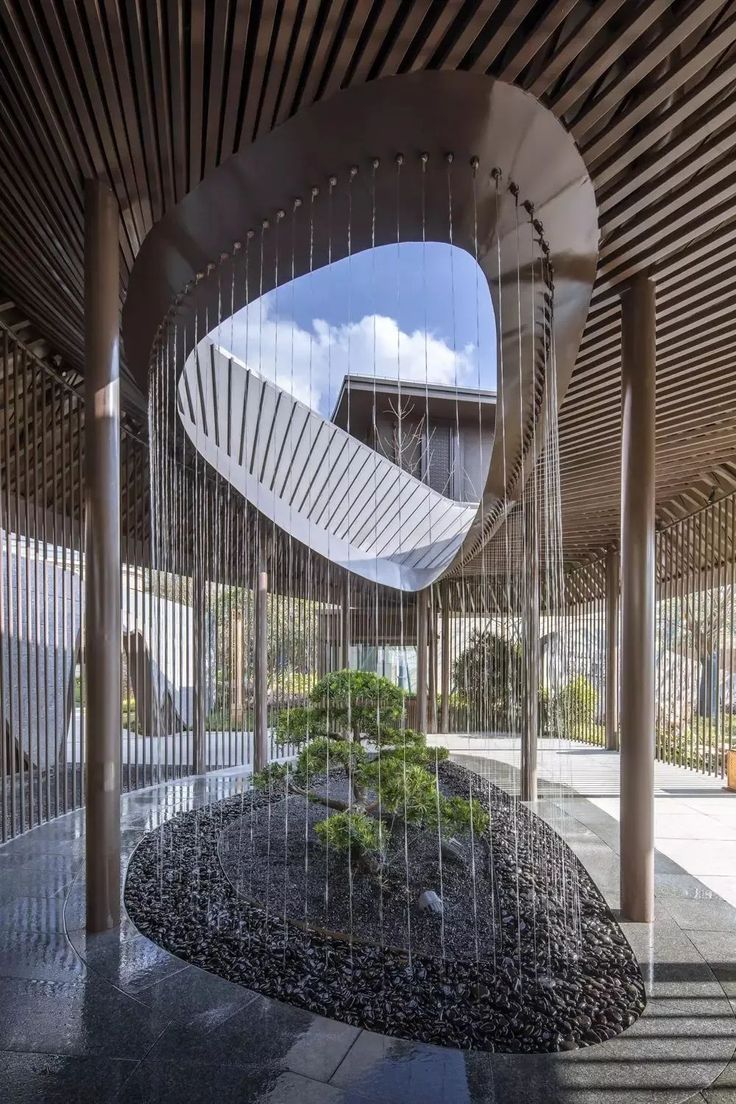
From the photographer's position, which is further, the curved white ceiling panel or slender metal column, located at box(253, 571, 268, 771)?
slender metal column, located at box(253, 571, 268, 771)

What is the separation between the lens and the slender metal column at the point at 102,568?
11.7 feet

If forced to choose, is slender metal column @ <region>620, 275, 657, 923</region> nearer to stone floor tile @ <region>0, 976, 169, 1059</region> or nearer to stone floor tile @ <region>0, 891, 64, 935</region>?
stone floor tile @ <region>0, 976, 169, 1059</region>

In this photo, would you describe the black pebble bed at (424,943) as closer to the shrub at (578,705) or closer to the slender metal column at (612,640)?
the slender metal column at (612,640)

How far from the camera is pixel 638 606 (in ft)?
12.8

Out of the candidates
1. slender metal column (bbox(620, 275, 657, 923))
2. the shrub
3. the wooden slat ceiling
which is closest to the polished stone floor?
slender metal column (bbox(620, 275, 657, 923))

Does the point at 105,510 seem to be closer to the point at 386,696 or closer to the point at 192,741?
the point at 386,696

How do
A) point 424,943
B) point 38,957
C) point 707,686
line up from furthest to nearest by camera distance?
point 707,686 → point 424,943 → point 38,957

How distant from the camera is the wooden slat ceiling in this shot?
238cm

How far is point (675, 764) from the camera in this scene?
1027 centimetres

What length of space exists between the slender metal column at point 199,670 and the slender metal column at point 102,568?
479cm

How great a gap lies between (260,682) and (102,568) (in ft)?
15.7

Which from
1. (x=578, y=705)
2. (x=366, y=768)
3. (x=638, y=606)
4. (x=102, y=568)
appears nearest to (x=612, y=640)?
(x=578, y=705)

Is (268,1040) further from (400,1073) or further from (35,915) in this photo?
(35,915)

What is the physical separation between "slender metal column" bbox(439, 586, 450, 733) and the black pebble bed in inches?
365
